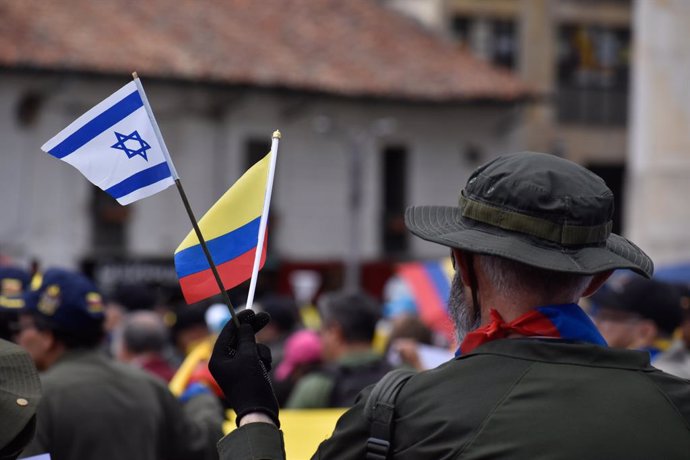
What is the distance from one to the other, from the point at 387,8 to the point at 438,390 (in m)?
34.3

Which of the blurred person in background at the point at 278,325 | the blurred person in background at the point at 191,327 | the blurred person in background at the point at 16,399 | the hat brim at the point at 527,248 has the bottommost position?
the blurred person in background at the point at 278,325

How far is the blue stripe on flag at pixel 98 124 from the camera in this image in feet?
9.80

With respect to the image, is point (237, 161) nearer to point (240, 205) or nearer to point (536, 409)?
point (240, 205)

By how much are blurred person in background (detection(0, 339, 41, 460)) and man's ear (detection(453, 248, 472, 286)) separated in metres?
0.94

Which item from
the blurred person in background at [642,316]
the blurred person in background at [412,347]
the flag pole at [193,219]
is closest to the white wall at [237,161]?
the blurred person in background at [412,347]

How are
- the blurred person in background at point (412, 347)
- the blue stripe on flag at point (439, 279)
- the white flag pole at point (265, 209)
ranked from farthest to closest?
1. the blue stripe on flag at point (439, 279)
2. the blurred person in background at point (412, 347)
3. the white flag pole at point (265, 209)

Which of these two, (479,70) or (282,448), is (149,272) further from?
(282,448)

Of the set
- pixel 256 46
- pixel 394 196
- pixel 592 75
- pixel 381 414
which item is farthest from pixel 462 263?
pixel 592 75

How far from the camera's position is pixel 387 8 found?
119 ft

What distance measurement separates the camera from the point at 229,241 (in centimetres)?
310

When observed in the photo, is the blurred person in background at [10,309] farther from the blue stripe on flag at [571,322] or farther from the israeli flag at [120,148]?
the blue stripe on flag at [571,322]

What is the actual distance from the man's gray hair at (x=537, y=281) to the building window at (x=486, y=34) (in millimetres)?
35970

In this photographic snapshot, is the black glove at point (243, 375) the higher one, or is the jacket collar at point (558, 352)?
the jacket collar at point (558, 352)

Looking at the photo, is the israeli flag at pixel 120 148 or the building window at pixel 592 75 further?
the building window at pixel 592 75
